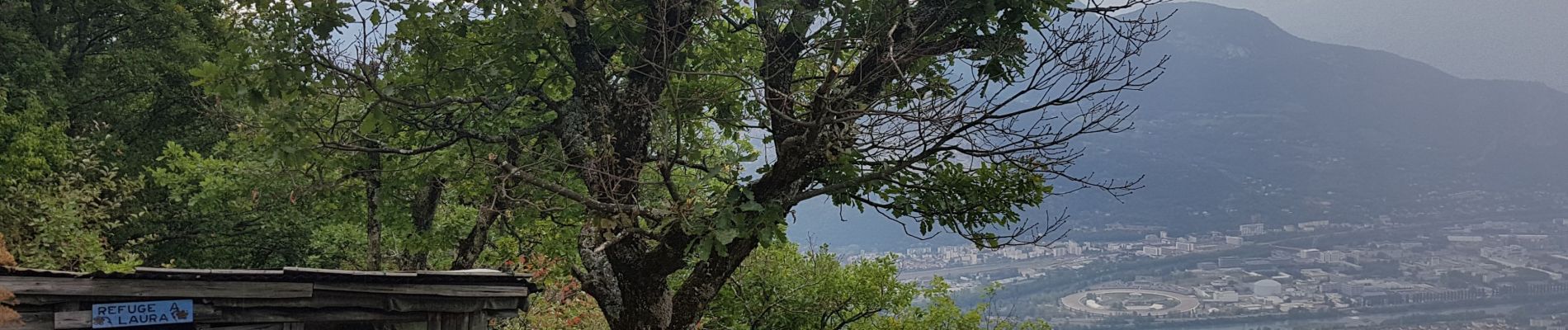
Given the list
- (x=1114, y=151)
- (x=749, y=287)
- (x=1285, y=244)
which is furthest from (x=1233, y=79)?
(x=749, y=287)

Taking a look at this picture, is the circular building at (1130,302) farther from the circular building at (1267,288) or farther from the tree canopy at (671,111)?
the tree canopy at (671,111)

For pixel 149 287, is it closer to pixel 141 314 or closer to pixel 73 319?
pixel 141 314

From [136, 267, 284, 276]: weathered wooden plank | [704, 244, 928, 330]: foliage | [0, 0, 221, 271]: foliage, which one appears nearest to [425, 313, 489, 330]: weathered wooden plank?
[136, 267, 284, 276]: weathered wooden plank

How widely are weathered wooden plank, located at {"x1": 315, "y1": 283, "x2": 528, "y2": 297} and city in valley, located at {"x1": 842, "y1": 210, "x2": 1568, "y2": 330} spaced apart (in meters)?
60.0

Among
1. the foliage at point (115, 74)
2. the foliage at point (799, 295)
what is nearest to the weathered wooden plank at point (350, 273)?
the foliage at point (799, 295)

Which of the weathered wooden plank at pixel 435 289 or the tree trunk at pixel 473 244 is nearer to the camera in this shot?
the weathered wooden plank at pixel 435 289

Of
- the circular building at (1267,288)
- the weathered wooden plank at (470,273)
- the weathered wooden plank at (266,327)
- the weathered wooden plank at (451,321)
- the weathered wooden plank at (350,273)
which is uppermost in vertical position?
the weathered wooden plank at (350,273)

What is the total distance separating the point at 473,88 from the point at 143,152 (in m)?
13.3

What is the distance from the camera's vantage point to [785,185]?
7414 millimetres

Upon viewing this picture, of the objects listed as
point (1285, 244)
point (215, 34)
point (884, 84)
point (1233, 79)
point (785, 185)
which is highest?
point (1233, 79)

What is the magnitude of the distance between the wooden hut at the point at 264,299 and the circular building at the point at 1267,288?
93.8m

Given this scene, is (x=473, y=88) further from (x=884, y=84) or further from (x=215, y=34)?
(x=215, y=34)

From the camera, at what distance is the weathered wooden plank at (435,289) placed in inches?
281

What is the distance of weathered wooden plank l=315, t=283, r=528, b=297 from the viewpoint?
23.4ft
